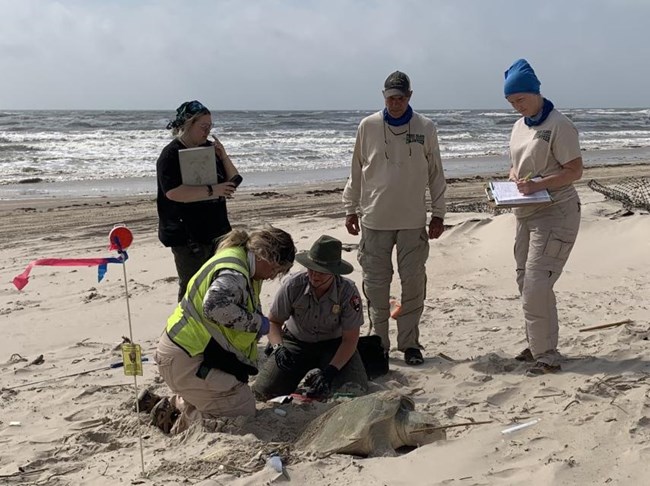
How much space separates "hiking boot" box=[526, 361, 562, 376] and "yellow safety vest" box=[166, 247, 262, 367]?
168 centimetres

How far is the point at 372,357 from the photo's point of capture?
4715 mm

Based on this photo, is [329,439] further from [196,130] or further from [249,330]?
[196,130]

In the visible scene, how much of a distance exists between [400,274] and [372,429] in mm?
1682

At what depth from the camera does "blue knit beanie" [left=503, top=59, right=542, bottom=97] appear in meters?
4.20

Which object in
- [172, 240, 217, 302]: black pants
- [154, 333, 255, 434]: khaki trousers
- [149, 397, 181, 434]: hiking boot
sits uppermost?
[172, 240, 217, 302]: black pants

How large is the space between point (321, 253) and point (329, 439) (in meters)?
1.14

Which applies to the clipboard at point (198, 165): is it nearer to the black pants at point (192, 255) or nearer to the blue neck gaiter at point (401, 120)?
the black pants at point (192, 255)

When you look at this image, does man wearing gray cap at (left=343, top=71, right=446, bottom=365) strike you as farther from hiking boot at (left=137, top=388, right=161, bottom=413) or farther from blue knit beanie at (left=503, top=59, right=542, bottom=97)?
hiking boot at (left=137, top=388, right=161, bottom=413)

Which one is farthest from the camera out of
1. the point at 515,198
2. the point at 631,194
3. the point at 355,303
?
the point at 631,194

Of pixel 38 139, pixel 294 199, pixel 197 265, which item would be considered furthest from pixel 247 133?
pixel 197 265

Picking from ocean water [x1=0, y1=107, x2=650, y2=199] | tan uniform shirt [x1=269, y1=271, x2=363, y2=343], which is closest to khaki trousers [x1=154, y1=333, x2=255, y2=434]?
tan uniform shirt [x1=269, y1=271, x2=363, y2=343]

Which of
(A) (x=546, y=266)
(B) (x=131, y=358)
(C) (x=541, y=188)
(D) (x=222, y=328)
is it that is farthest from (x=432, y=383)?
(B) (x=131, y=358)

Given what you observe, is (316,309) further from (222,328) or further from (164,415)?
(164,415)

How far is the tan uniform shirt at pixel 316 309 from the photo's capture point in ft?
14.6
